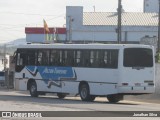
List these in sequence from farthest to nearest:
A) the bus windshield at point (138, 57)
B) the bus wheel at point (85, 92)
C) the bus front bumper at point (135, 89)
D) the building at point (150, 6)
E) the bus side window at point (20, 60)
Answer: the building at point (150, 6) → the bus side window at point (20, 60) → the bus wheel at point (85, 92) → the bus windshield at point (138, 57) → the bus front bumper at point (135, 89)

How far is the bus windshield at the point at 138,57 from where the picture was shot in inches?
1230

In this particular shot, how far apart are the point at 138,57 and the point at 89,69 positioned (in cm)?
288

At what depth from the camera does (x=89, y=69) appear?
32812 millimetres

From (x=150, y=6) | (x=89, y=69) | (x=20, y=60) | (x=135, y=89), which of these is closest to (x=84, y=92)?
(x=89, y=69)

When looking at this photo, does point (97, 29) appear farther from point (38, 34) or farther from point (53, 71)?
point (53, 71)

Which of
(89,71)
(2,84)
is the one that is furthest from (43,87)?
(2,84)

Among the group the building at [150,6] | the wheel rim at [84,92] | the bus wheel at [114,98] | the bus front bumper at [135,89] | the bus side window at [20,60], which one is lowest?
the bus wheel at [114,98]

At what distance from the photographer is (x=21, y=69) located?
37.9 m

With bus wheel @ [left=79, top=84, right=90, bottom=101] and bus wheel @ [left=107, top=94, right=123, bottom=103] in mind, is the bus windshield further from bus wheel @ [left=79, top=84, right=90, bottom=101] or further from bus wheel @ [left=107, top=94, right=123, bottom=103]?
bus wheel @ [left=79, top=84, right=90, bottom=101]

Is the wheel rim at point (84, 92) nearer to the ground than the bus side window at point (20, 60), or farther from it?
nearer to the ground

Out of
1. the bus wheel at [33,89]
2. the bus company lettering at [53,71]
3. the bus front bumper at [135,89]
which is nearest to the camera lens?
the bus front bumper at [135,89]

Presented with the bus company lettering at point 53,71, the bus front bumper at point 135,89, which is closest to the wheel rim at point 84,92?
the bus company lettering at point 53,71

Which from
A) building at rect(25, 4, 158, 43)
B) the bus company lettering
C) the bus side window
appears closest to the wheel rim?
the bus company lettering

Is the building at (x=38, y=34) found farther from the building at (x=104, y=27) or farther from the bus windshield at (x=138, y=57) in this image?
the bus windshield at (x=138, y=57)
